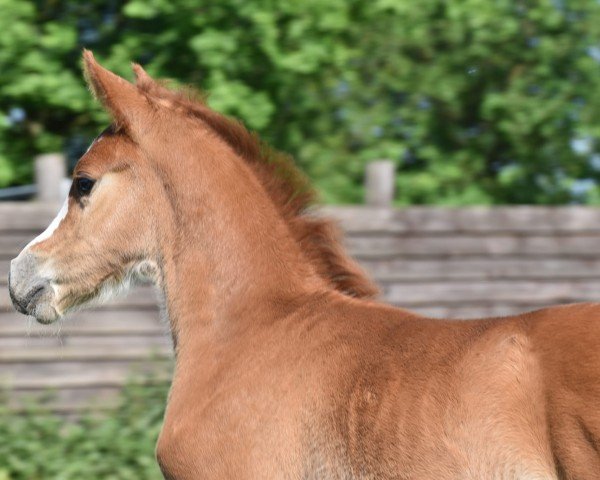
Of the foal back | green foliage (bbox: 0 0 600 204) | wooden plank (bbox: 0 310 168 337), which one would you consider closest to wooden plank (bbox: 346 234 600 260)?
green foliage (bbox: 0 0 600 204)

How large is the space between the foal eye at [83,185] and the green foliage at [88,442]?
2228mm

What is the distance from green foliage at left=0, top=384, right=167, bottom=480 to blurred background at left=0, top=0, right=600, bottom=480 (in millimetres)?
11

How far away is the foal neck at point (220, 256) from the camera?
3.78m

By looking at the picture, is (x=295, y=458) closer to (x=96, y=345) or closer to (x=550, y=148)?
(x=96, y=345)

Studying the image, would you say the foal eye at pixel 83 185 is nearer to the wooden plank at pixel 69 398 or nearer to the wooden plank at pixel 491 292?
the wooden plank at pixel 69 398

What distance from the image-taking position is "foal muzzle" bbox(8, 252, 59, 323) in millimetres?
3962

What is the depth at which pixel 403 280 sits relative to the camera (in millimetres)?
6414

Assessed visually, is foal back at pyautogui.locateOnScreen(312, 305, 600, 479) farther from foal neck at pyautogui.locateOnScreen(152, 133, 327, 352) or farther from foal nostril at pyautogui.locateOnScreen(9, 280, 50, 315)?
foal nostril at pyautogui.locateOnScreen(9, 280, 50, 315)

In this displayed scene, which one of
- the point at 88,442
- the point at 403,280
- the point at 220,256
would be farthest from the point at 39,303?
the point at 403,280

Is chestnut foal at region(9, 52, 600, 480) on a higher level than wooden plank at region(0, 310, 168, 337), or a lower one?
higher

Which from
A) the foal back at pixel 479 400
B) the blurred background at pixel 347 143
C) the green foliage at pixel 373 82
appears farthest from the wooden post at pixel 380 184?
the foal back at pixel 479 400

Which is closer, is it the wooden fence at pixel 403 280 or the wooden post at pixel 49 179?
the wooden fence at pixel 403 280

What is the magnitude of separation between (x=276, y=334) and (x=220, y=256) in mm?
395

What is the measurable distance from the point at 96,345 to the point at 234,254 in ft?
8.57
